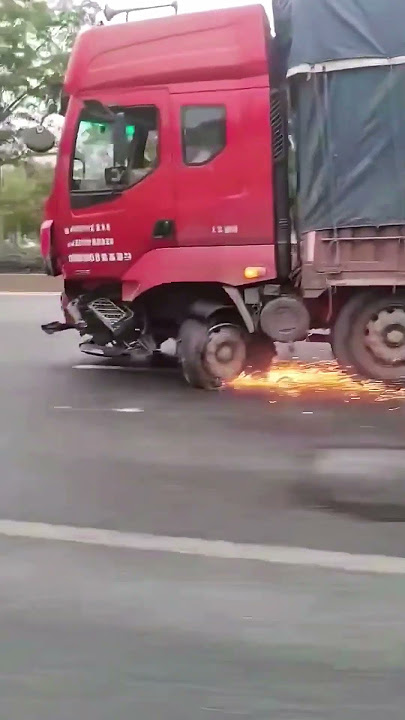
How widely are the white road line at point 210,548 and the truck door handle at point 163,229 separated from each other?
419 centimetres

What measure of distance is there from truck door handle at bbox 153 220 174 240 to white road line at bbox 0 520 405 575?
4.19m

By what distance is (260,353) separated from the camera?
903 centimetres

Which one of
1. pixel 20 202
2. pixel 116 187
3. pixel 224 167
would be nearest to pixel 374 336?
pixel 224 167

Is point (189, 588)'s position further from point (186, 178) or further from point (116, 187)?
point (116, 187)

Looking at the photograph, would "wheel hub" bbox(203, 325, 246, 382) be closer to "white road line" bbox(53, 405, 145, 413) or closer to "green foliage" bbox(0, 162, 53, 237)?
"white road line" bbox(53, 405, 145, 413)

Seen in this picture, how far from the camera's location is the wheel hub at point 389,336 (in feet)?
27.1

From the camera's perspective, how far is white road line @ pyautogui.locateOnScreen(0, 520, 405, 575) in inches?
166

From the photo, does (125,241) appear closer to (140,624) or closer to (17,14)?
(140,624)

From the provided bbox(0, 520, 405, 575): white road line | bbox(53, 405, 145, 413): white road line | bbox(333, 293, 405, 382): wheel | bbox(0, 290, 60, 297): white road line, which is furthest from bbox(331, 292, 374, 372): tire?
bbox(0, 290, 60, 297): white road line

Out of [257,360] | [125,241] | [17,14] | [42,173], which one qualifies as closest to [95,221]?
[125,241]

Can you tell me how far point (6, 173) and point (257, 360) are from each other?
23.2 metres

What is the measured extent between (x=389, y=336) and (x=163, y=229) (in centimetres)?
235

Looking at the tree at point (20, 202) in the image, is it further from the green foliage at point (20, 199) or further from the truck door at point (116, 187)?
the truck door at point (116, 187)

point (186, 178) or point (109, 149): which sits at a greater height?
point (109, 149)
